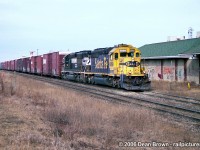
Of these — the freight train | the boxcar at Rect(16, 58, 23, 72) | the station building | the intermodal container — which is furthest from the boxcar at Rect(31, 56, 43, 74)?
the station building

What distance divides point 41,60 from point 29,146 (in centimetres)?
4879

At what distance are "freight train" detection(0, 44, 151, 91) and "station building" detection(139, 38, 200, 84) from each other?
14.7 ft

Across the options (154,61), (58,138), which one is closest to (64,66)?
(154,61)

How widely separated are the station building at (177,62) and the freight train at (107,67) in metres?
4.49

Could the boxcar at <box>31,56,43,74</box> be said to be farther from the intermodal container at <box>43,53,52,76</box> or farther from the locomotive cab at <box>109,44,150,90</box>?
the locomotive cab at <box>109,44,150,90</box>

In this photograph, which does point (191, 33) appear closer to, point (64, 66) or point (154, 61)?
point (154, 61)

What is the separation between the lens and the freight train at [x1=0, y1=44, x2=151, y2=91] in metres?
25.7

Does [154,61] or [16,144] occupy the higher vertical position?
[154,61]

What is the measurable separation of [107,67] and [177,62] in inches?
385

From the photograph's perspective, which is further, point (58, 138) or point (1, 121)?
point (1, 121)

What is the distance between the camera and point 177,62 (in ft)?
113

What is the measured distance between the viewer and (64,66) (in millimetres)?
42000

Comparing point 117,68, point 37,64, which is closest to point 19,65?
point 37,64

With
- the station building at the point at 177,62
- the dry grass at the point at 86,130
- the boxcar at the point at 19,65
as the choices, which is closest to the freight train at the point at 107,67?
the station building at the point at 177,62
